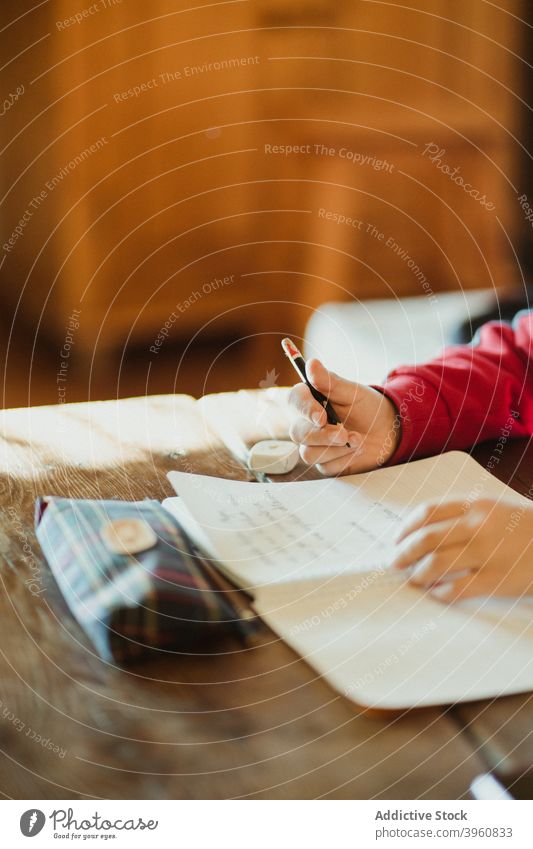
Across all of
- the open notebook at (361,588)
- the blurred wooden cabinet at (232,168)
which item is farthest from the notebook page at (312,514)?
the blurred wooden cabinet at (232,168)

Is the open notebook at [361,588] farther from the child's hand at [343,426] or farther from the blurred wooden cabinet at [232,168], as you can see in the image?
the blurred wooden cabinet at [232,168]

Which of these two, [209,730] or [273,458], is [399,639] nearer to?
[209,730]

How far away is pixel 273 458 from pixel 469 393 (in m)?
0.19

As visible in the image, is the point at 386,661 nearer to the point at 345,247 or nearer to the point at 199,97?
the point at 345,247

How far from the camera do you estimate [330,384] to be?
0.59 meters

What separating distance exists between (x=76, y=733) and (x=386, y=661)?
0.13 metres

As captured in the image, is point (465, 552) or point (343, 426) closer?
point (465, 552)

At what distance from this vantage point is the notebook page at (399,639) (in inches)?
13.2

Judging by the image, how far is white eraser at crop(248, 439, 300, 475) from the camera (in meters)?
0.55

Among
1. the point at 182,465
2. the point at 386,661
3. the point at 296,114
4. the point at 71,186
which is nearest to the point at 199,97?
the point at 296,114

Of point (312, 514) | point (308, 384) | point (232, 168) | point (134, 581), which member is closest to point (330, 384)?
point (308, 384)

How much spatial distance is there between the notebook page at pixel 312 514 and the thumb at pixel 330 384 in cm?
7

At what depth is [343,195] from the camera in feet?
4.68

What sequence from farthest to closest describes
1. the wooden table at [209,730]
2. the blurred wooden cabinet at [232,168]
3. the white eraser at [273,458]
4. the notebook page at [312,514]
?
the blurred wooden cabinet at [232,168] < the white eraser at [273,458] < the notebook page at [312,514] < the wooden table at [209,730]
